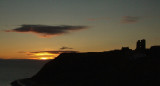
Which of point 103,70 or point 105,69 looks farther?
point 105,69

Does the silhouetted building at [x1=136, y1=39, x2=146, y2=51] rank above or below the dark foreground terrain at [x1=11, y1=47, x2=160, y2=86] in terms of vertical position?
above

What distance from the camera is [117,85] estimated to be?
42719 millimetres

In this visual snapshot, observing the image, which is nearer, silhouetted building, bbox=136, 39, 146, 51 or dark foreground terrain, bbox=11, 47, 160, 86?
dark foreground terrain, bbox=11, 47, 160, 86

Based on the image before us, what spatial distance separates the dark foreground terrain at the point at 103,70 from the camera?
146ft

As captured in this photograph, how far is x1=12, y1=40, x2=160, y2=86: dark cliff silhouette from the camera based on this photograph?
147 ft

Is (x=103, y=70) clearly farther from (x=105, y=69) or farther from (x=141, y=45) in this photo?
(x=141, y=45)

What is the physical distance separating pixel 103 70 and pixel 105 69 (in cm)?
90

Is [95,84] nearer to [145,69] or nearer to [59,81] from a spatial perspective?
[145,69]

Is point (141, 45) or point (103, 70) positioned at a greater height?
point (141, 45)

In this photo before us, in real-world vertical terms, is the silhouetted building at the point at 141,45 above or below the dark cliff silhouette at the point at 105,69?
above

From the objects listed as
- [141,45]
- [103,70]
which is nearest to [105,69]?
[103,70]

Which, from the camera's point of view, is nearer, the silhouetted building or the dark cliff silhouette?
the dark cliff silhouette

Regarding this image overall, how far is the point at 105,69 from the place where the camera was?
5875 cm

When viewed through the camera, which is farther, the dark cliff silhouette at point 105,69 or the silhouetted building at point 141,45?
the silhouetted building at point 141,45
